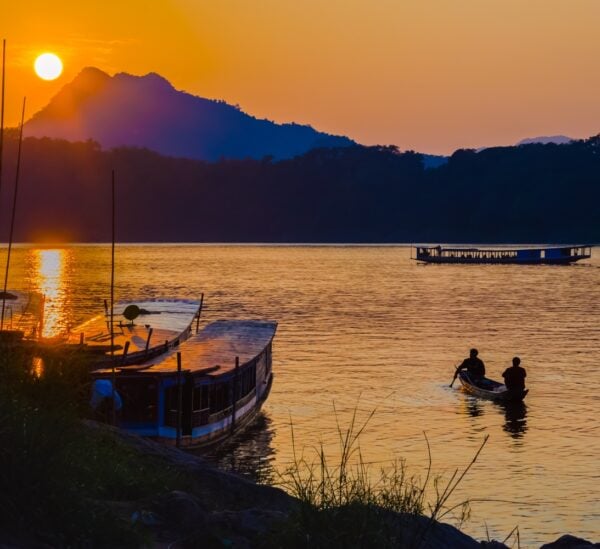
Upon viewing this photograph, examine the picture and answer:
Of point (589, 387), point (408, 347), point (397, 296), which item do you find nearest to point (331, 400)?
point (589, 387)

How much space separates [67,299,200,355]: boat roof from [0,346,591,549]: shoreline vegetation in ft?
68.7

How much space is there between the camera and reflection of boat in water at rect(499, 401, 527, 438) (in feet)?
129

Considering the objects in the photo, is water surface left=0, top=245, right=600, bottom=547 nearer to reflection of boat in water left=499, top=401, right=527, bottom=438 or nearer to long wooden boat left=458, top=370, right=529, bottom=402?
reflection of boat in water left=499, top=401, right=527, bottom=438

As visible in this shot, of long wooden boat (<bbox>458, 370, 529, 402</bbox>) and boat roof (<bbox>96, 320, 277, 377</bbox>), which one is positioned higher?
boat roof (<bbox>96, 320, 277, 377</bbox>)

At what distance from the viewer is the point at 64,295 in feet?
419

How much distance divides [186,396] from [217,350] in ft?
29.6

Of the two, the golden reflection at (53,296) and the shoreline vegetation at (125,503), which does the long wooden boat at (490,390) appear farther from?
the shoreline vegetation at (125,503)

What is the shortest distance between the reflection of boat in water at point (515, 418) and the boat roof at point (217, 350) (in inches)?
426

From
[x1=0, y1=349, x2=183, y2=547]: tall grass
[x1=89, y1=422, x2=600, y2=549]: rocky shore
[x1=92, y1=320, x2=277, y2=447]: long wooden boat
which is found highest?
[x1=0, y1=349, x2=183, y2=547]: tall grass

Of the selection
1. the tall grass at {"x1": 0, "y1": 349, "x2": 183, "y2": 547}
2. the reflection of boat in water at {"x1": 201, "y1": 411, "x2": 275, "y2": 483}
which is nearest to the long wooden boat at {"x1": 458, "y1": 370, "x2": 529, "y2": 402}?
the reflection of boat in water at {"x1": 201, "y1": 411, "x2": 275, "y2": 483}

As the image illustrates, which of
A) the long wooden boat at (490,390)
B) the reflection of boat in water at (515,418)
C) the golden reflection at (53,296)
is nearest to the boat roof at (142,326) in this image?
the golden reflection at (53,296)

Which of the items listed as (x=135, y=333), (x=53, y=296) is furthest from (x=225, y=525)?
(x=53, y=296)

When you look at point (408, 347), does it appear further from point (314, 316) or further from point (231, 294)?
point (231, 294)

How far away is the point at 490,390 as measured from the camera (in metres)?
44.9
